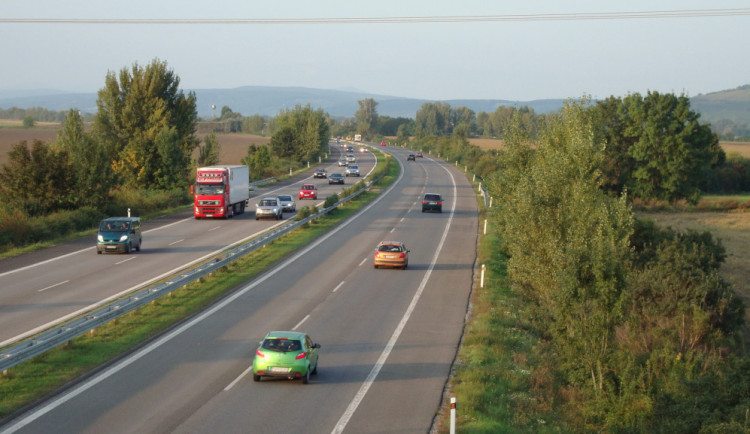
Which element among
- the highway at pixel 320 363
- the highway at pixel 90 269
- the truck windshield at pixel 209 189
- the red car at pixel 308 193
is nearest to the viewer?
the highway at pixel 320 363

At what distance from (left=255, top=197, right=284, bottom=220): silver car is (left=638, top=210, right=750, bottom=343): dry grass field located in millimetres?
28595

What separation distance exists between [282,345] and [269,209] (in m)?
35.1

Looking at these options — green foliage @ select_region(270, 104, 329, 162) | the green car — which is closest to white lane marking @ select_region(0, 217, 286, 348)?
the green car

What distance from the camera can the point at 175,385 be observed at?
1608cm

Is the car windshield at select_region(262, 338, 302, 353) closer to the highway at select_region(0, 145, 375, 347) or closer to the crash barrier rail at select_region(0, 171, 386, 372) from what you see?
the crash barrier rail at select_region(0, 171, 386, 372)

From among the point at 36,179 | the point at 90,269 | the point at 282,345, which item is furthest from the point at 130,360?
the point at 36,179

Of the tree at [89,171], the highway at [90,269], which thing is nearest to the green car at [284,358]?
the highway at [90,269]

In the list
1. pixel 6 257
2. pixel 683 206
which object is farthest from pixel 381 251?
pixel 683 206

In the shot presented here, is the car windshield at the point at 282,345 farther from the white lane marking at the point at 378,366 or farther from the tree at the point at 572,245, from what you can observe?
the tree at the point at 572,245

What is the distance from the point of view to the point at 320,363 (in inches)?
728

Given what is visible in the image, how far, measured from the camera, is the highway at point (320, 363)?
13.9 m

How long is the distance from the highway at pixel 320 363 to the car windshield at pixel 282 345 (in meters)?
0.88

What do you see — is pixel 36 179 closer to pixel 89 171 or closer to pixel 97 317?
pixel 89 171

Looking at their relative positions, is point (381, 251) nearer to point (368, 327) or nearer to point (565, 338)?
point (368, 327)
